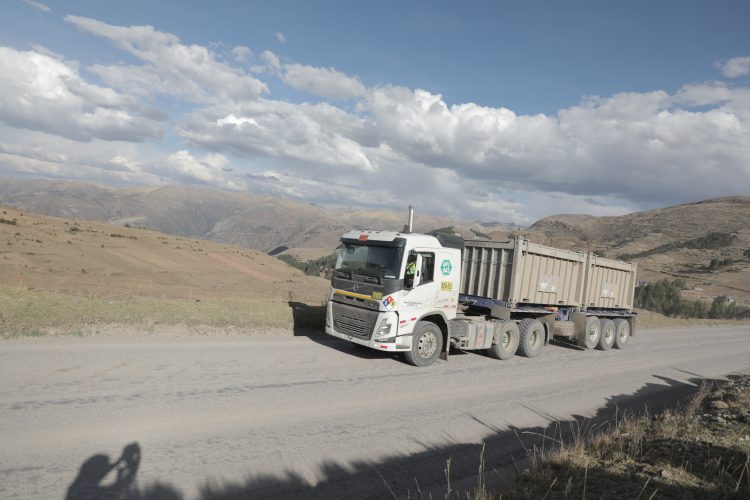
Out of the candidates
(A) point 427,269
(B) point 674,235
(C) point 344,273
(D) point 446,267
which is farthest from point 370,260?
(B) point 674,235

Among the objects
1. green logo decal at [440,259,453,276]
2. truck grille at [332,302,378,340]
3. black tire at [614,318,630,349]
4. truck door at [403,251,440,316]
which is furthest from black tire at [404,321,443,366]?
black tire at [614,318,630,349]

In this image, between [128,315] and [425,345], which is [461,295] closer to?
[425,345]

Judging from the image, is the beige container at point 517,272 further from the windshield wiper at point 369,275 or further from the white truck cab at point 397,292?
the windshield wiper at point 369,275

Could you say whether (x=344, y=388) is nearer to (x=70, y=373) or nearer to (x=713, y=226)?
(x=70, y=373)

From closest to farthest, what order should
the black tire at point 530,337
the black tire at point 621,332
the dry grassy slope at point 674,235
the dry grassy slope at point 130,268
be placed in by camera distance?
the black tire at point 530,337, the black tire at point 621,332, the dry grassy slope at point 130,268, the dry grassy slope at point 674,235

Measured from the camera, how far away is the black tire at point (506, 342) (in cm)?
1189

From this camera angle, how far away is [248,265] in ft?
130

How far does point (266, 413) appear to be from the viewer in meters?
6.45

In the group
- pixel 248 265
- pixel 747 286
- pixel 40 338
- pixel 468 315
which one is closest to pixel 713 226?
pixel 747 286

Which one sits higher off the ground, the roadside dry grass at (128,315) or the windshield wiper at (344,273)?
the windshield wiper at (344,273)

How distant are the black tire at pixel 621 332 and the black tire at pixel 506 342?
582 centimetres

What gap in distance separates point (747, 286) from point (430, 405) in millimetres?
87879

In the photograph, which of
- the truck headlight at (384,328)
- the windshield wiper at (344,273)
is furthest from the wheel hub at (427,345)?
the windshield wiper at (344,273)

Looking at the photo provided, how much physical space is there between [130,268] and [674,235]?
12144cm
